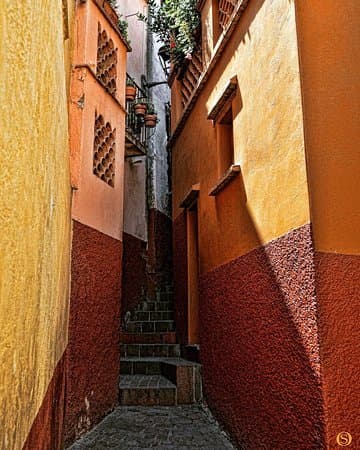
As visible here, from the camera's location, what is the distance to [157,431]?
517 cm

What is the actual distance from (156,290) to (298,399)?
7.40m

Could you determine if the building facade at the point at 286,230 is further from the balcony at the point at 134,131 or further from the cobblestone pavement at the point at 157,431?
the balcony at the point at 134,131

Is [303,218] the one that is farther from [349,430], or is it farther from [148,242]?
[148,242]

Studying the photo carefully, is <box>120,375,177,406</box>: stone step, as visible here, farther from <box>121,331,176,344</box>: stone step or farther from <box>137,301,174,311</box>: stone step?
<box>137,301,174,311</box>: stone step

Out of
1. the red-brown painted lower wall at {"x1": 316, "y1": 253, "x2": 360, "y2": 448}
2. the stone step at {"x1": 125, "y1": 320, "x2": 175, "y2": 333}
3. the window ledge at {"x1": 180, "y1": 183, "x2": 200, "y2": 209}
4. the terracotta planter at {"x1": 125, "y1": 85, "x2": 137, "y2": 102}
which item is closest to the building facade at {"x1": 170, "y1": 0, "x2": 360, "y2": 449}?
the red-brown painted lower wall at {"x1": 316, "y1": 253, "x2": 360, "y2": 448}

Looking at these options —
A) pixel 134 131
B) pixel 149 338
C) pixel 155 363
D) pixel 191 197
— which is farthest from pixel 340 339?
pixel 134 131

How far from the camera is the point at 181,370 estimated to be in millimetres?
6398

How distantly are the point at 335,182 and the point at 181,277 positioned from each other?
5131 millimetres

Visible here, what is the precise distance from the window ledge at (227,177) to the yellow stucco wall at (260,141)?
0.07 meters

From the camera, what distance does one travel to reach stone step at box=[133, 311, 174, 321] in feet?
29.4

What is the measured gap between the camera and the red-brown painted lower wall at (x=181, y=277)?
25.2ft

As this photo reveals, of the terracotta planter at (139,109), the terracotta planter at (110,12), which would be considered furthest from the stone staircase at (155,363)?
the terracotta planter at (110,12)

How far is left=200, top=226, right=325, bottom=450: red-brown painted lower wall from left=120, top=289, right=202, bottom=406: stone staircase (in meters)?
0.84

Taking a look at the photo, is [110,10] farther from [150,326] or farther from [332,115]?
[150,326]
